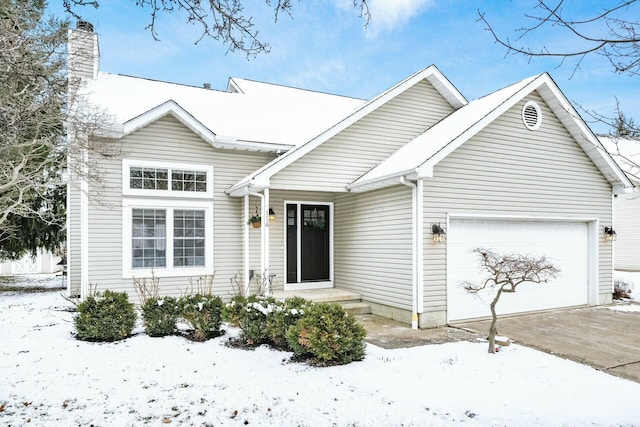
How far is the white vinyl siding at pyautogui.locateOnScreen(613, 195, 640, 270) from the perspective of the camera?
1748 cm

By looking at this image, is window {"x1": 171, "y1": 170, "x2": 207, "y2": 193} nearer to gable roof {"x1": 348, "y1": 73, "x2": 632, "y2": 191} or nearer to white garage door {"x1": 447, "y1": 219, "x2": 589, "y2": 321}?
gable roof {"x1": 348, "y1": 73, "x2": 632, "y2": 191}

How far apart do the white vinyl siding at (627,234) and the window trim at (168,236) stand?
53.4 ft

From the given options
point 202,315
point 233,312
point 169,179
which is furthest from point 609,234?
point 169,179

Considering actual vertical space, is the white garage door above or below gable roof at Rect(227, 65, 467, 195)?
below

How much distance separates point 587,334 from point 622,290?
5316 millimetres

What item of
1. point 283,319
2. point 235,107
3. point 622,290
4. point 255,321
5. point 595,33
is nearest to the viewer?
point 595,33

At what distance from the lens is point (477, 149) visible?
867cm

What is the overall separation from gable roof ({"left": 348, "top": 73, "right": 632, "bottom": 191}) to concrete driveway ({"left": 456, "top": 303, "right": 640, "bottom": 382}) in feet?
10.0

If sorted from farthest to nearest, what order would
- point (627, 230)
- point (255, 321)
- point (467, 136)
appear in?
1. point (627, 230)
2. point (467, 136)
3. point (255, 321)

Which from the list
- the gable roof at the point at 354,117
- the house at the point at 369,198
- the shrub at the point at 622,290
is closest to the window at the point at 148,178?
the house at the point at 369,198

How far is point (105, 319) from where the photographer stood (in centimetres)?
648

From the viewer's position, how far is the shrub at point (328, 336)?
212 inches

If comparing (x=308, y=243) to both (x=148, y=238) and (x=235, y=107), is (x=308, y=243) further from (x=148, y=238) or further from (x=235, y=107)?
(x=235, y=107)

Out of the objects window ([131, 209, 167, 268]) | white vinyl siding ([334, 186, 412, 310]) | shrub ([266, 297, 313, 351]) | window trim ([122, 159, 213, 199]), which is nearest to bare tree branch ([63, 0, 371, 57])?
shrub ([266, 297, 313, 351])
